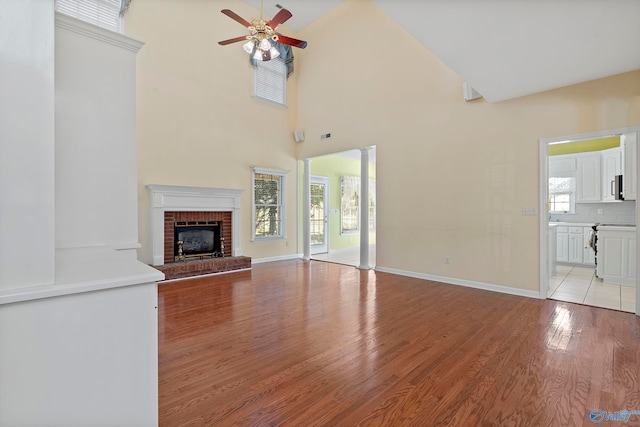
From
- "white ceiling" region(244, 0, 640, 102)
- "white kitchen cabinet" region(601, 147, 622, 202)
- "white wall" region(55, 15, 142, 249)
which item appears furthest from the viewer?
"white kitchen cabinet" region(601, 147, 622, 202)

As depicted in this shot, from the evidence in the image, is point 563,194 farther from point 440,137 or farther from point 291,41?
point 291,41

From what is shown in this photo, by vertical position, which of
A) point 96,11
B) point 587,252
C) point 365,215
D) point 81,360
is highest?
point 96,11

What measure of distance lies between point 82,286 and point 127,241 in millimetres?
1102

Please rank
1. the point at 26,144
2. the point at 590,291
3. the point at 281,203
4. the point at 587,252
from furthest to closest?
the point at 281,203 → the point at 587,252 → the point at 590,291 → the point at 26,144

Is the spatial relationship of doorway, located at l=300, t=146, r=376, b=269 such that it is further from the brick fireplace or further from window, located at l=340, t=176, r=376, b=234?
the brick fireplace

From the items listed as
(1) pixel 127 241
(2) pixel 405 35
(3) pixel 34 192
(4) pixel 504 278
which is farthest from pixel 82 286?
(2) pixel 405 35

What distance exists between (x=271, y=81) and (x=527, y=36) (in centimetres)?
550

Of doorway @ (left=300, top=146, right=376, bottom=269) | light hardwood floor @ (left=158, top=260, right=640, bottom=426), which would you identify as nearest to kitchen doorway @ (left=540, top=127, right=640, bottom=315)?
light hardwood floor @ (left=158, top=260, right=640, bottom=426)

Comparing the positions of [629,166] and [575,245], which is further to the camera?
[575,245]

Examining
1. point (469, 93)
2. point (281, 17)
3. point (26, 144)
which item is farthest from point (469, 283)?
point (26, 144)

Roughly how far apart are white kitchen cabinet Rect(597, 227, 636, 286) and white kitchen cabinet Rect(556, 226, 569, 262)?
5.13ft

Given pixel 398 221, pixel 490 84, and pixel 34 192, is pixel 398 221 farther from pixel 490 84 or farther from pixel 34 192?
pixel 34 192

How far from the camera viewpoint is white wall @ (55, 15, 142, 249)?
1.88m

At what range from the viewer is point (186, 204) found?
17.9 ft
